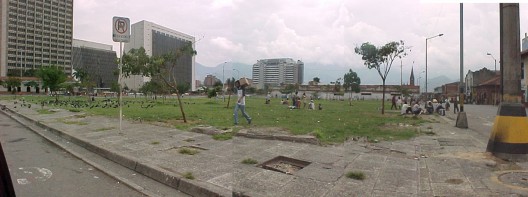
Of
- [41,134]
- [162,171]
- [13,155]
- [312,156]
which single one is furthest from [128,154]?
[41,134]

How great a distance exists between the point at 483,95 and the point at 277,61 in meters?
90.6

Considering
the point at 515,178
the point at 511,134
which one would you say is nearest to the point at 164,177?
the point at 515,178

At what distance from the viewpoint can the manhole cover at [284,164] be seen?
5535mm

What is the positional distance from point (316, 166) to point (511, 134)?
3.58m

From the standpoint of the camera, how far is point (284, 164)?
19.7 feet

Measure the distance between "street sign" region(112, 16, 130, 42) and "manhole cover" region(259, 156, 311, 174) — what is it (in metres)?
5.80

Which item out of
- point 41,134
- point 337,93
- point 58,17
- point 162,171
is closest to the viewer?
point 162,171

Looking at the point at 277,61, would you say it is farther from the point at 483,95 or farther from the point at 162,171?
the point at 162,171

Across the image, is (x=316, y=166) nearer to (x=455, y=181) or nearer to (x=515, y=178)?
(x=455, y=181)

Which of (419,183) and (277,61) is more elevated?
(277,61)

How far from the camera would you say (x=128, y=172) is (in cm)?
564

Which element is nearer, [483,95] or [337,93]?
[483,95]

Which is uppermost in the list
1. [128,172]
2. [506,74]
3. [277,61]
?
[277,61]

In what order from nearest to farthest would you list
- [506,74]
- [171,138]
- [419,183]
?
[419,183], [506,74], [171,138]
